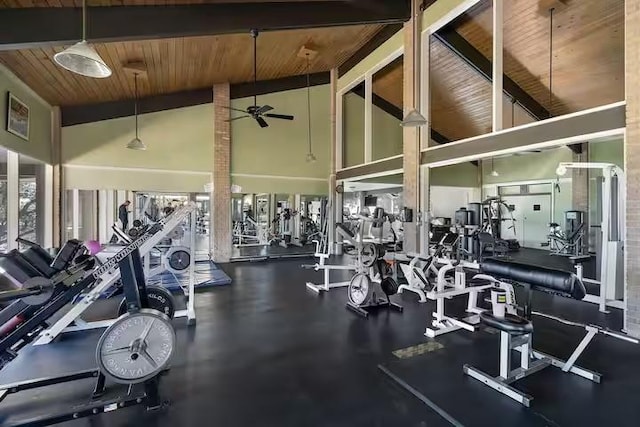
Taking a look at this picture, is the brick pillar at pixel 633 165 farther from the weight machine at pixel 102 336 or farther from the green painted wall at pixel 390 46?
the weight machine at pixel 102 336

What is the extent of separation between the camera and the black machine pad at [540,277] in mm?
2631

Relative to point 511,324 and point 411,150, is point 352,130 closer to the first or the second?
point 411,150

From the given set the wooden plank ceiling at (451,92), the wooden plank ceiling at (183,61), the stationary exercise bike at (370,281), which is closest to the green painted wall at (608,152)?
the wooden plank ceiling at (451,92)

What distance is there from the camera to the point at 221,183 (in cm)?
874

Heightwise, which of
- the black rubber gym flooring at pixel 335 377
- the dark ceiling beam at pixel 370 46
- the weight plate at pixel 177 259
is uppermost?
the dark ceiling beam at pixel 370 46

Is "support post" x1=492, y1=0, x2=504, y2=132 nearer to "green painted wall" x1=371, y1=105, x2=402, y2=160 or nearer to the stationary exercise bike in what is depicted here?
the stationary exercise bike

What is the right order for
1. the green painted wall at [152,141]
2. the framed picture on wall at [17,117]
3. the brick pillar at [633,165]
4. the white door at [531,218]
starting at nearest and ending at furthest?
1. the brick pillar at [633,165]
2. the framed picture on wall at [17,117]
3. the green painted wall at [152,141]
4. the white door at [531,218]

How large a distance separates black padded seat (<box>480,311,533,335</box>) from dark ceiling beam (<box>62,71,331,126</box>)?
279 inches

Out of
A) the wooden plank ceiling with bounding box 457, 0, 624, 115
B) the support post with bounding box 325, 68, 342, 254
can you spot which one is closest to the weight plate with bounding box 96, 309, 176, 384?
the wooden plank ceiling with bounding box 457, 0, 624, 115

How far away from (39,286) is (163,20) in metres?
3.73

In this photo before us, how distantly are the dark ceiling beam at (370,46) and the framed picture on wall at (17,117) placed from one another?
7.27 meters

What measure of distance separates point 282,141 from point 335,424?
828 cm

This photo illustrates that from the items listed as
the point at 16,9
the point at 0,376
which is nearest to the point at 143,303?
the point at 0,376

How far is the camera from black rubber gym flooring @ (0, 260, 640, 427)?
237 centimetres
